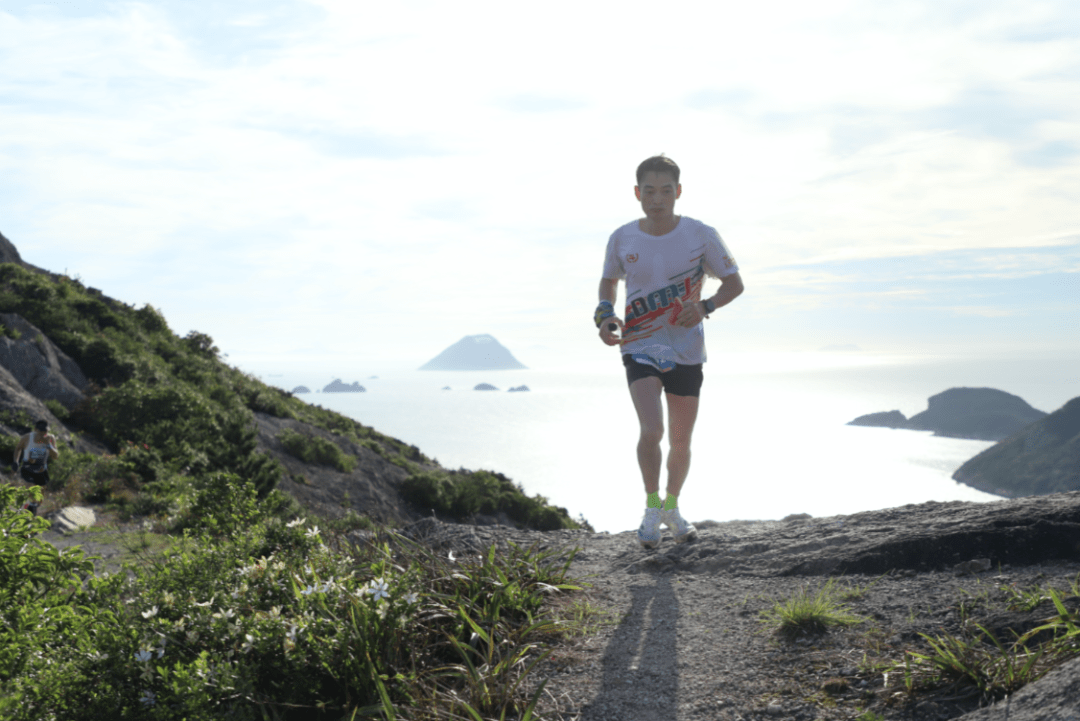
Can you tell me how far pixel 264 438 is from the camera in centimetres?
1584

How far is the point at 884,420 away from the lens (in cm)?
9106

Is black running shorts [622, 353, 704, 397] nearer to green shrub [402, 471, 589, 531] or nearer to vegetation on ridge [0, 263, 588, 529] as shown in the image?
vegetation on ridge [0, 263, 588, 529]

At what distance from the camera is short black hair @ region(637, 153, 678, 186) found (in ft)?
14.3

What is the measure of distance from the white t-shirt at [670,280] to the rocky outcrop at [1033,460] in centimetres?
5980

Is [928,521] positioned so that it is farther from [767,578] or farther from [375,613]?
[375,613]

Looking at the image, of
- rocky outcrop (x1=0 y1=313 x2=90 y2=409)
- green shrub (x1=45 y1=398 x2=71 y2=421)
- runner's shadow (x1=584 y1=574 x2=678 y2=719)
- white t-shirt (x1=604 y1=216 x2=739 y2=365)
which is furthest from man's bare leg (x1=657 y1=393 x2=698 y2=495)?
rocky outcrop (x1=0 y1=313 x2=90 y2=409)

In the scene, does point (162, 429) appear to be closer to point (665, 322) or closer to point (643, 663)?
point (665, 322)

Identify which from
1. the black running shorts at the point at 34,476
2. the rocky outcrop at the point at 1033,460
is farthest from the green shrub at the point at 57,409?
the rocky outcrop at the point at 1033,460

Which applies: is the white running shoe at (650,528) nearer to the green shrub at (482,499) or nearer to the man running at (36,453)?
the man running at (36,453)

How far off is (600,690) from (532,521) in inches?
446

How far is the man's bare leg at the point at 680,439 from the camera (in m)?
4.39

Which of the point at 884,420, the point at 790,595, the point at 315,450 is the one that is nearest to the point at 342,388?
the point at 884,420

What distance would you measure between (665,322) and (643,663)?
2.35 m

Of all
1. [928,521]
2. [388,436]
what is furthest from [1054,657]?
[388,436]
